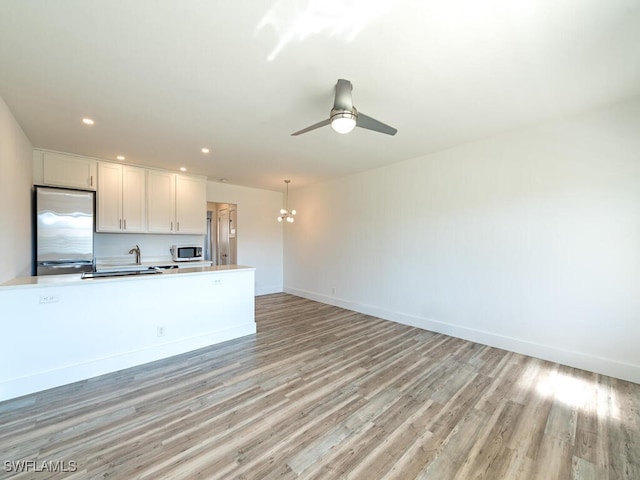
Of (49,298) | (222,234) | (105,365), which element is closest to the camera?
(49,298)

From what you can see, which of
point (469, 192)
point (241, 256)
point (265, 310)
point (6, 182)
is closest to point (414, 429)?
point (469, 192)

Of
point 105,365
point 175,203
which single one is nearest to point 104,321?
point 105,365

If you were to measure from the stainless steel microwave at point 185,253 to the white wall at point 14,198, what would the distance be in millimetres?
2025

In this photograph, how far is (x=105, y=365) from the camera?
274 cm

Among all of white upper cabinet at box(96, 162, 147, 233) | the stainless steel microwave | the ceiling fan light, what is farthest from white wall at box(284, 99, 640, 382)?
white upper cabinet at box(96, 162, 147, 233)

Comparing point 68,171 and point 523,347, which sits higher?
point 68,171

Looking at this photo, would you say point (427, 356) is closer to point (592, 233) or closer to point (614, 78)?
point (592, 233)

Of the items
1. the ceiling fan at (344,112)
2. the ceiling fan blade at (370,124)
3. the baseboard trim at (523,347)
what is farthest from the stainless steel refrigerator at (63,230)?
the baseboard trim at (523,347)

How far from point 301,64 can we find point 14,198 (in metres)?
3.55

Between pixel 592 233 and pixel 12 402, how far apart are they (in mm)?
5798

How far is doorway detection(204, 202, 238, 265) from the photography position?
6602 millimetres

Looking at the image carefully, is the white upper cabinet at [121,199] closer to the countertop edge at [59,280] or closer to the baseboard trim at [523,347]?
the countertop edge at [59,280]

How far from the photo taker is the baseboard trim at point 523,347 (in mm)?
2693

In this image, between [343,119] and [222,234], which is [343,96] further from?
[222,234]
